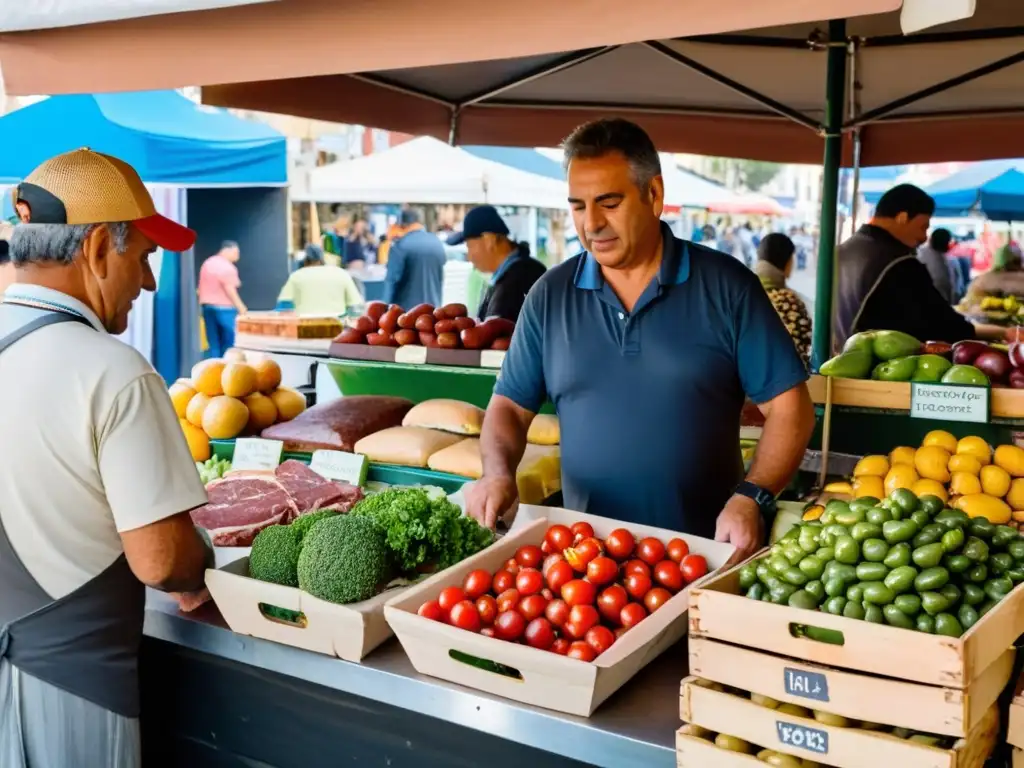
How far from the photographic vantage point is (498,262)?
682cm

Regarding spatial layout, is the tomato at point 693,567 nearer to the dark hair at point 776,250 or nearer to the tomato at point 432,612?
the tomato at point 432,612

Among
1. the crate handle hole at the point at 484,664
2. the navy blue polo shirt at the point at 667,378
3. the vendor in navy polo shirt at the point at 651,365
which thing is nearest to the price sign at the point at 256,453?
the vendor in navy polo shirt at the point at 651,365

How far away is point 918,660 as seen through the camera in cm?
151

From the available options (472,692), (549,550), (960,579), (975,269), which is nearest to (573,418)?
(549,550)

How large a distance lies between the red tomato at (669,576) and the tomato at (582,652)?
0.32 m

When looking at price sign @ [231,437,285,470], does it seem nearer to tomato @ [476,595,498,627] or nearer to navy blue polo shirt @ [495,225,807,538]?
navy blue polo shirt @ [495,225,807,538]

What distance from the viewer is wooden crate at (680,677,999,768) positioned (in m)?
1.52

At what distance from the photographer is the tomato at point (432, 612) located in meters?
1.98

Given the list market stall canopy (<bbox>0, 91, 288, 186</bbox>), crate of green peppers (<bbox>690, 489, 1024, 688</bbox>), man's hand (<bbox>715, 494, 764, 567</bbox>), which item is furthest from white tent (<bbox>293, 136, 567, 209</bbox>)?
crate of green peppers (<bbox>690, 489, 1024, 688</bbox>)

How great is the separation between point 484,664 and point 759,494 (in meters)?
0.97

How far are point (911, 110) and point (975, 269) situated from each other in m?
18.8

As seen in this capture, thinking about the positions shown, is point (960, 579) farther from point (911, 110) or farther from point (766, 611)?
point (911, 110)

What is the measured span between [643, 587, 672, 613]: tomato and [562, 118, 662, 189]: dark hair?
118 centimetres

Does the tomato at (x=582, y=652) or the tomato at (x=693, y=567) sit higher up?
the tomato at (x=693, y=567)
